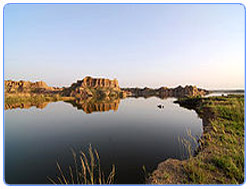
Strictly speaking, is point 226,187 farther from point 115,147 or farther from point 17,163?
point 17,163

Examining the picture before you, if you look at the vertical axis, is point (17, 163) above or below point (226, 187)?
below

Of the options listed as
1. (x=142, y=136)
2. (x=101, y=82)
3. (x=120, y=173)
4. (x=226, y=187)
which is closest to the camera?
(x=226, y=187)

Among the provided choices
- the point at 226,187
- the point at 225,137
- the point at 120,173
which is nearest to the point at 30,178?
the point at 120,173

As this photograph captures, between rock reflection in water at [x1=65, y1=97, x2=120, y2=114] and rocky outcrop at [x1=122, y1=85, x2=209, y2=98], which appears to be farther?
rocky outcrop at [x1=122, y1=85, x2=209, y2=98]

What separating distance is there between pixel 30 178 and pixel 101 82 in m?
139

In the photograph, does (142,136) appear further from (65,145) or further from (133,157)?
(65,145)

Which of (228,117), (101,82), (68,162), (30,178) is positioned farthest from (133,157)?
(101,82)

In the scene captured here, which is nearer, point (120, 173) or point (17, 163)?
point (120, 173)

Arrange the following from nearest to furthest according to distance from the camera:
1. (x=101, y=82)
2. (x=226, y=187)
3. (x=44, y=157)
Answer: (x=226, y=187), (x=44, y=157), (x=101, y=82)

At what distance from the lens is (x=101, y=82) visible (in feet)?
461

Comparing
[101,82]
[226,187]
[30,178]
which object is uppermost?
[101,82]

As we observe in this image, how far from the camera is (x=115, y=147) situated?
267 inches

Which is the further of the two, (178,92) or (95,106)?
(178,92)

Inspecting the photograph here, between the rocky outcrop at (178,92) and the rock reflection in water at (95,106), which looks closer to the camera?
the rock reflection in water at (95,106)
